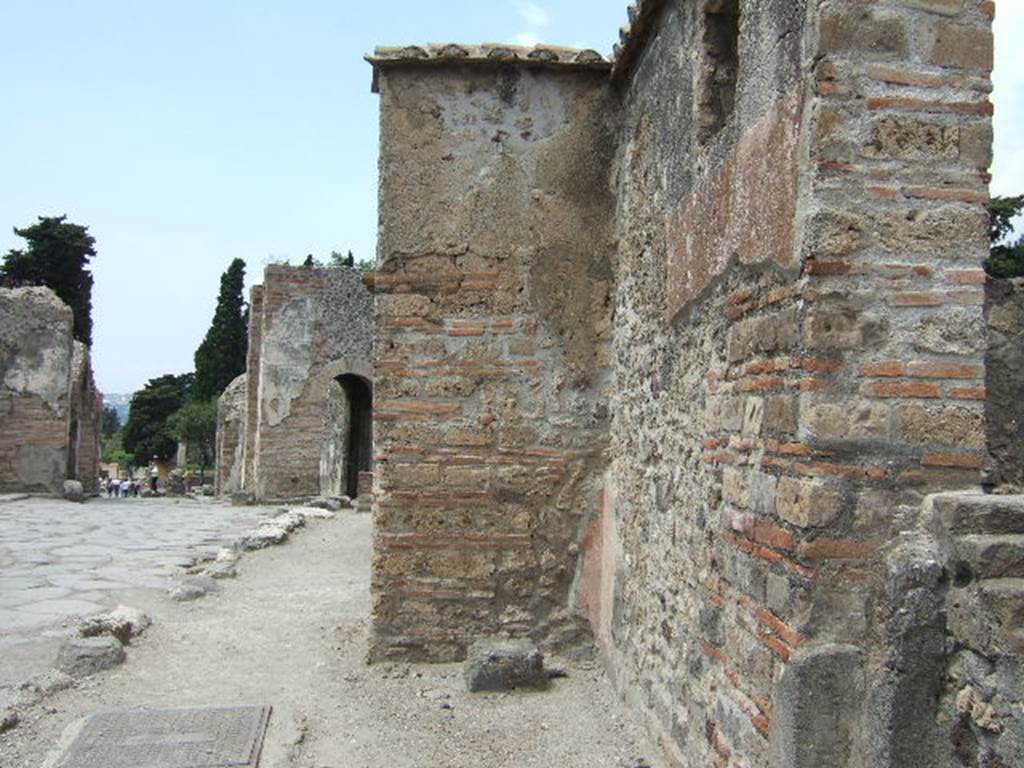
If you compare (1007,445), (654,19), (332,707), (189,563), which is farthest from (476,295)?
(189,563)

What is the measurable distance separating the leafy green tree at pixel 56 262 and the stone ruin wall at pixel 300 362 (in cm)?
1671

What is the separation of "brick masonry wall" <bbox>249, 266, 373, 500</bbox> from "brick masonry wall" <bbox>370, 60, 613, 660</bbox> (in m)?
11.3

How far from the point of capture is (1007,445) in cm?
302

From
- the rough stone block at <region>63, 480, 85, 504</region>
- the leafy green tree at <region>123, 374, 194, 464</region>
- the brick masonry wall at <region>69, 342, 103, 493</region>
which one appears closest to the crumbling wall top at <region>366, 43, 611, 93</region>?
the rough stone block at <region>63, 480, 85, 504</region>

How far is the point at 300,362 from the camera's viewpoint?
54.2 feet

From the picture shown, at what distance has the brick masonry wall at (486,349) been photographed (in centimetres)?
520

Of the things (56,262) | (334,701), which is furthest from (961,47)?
(56,262)

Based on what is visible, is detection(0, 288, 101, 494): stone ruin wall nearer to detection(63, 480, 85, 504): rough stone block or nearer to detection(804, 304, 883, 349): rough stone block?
detection(63, 480, 85, 504): rough stone block

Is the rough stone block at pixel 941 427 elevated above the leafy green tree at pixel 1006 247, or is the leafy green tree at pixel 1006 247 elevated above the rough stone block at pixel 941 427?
the leafy green tree at pixel 1006 247

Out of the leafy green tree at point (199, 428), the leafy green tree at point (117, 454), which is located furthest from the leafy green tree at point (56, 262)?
the leafy green tree at point (117, 454)

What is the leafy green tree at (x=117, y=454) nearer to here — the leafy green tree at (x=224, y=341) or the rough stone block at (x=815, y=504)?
the leafy green tree at (x=224, y=341)

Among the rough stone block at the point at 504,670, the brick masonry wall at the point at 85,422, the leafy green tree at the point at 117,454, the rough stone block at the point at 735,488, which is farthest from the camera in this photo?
the leafy green tree at the point at 117,454

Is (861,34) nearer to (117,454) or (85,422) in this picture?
(85,422)

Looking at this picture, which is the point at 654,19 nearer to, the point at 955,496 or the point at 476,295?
the point at 476,295
